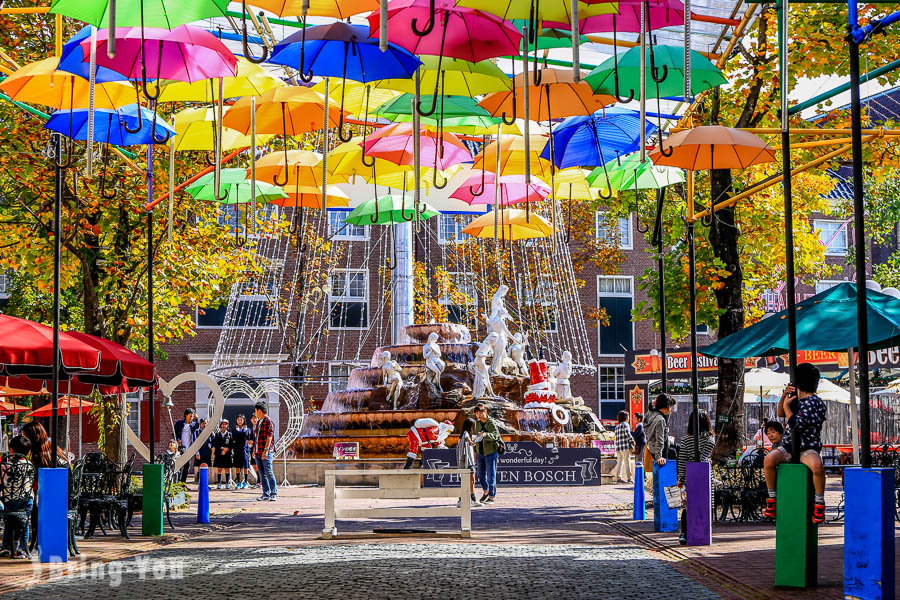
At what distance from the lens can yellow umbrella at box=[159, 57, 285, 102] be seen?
1536 centimetres

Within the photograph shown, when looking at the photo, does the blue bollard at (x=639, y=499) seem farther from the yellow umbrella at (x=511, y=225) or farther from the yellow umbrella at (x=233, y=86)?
the yellow umbrella at (x=233, y=86)

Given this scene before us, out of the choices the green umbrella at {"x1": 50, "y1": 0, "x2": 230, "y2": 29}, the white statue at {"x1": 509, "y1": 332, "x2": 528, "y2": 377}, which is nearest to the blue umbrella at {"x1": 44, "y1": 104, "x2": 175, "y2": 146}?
the green umbrella at {"x1": 50, "y1": 0, "x2": 230, "y2": 29}

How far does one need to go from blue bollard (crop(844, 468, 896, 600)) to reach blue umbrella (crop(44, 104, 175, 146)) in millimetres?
9877

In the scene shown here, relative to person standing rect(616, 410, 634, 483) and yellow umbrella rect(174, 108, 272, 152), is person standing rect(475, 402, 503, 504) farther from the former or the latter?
yellow umbrella rect(174, 108, 272, 152)

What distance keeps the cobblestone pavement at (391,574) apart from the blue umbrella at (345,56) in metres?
5.16

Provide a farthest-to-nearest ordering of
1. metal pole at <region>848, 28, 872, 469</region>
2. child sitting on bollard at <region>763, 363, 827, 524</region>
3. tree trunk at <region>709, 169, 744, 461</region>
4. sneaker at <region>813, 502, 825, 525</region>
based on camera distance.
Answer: tree trunk at <region>709, 169, 744, 461</region>
child sitting on bollard at <region>763, 363, 827, 524</region>
sneaker at <region>813, 502, 825, 525</region>
metal pole at <region>848, 28, 872, 469</region>

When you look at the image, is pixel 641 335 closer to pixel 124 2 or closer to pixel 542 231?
pixel 542 231

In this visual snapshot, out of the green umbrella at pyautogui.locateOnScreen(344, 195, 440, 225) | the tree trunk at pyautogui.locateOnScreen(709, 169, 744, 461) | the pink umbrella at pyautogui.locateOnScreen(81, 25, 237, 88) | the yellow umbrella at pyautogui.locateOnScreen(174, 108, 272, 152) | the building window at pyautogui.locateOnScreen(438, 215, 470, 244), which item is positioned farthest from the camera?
the building window at pyautogui.locateOnScreen(438, 215, 470, 244)

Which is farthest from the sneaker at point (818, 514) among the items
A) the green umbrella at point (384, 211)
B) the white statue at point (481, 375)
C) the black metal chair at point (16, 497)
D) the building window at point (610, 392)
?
the building window at point (610, 392)

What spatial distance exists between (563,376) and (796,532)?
22.6 meters

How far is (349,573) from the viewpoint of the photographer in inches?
438

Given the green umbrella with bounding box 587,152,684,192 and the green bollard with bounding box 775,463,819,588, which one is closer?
the green bollard with bounding box 775,463,819,588

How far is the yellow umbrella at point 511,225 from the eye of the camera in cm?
2092

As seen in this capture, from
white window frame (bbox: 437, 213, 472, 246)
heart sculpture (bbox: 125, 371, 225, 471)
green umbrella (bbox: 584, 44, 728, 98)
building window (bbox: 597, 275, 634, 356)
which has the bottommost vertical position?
heart sculpture (bbox: 125, 371, 225, 471)
